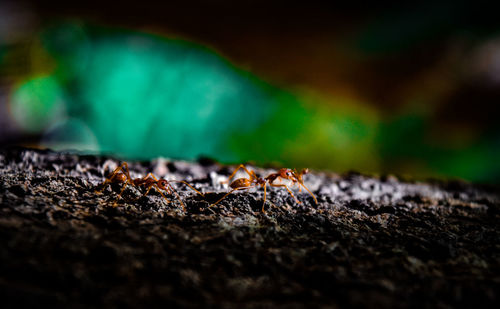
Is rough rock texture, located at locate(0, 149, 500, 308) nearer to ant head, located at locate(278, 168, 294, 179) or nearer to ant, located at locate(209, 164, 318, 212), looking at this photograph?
ant, located at locate(209, 164, 318, 212)

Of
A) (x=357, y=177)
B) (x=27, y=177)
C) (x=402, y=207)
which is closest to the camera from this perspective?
(x=27, y=177)

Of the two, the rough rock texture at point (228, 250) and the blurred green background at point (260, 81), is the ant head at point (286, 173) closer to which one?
the rough rock texture at point (228, 250)

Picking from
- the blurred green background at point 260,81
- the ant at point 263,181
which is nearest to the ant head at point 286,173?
the ant at point 263,181

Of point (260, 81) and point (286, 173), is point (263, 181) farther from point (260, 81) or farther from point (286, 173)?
point (260, 81)

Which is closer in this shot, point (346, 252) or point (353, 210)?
point (346, 252)

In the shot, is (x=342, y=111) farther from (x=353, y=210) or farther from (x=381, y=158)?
(x=353, y=210)

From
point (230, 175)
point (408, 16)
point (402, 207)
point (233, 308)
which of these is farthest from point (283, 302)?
point (408, 16)

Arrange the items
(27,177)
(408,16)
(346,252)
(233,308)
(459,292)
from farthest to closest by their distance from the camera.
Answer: (408,16) < (27,177) < (346,252) < (459,292) < (233,308)
